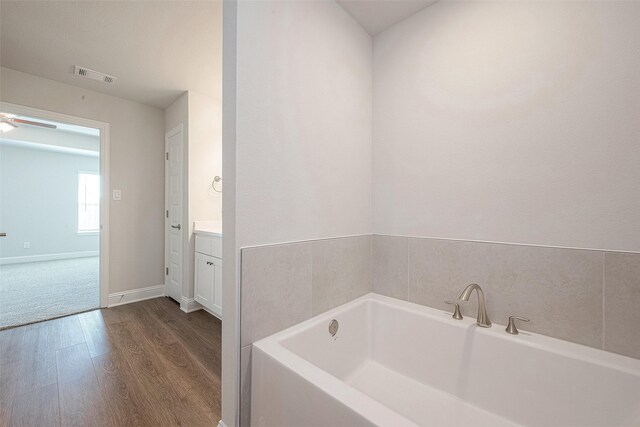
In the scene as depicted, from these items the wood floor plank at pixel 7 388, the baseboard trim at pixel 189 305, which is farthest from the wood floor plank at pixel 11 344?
the baseboard trim at pixel 189 305

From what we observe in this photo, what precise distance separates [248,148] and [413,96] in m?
1.15

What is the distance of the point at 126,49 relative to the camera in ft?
7.33

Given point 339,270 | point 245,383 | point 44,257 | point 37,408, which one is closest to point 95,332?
point 37,408

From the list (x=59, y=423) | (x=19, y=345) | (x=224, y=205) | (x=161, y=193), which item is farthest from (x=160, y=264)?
(x=224, y=205)

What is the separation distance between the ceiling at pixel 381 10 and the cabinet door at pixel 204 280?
92.6 inches

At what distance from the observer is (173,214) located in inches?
130

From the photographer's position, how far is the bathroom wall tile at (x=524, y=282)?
45.6 inches

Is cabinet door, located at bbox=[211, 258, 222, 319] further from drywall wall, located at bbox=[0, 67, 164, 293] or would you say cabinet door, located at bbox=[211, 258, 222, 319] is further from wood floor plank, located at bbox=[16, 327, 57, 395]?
drywall wall, located at bbox=[0, 67, 164, 293]

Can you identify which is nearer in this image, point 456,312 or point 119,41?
point 456,312

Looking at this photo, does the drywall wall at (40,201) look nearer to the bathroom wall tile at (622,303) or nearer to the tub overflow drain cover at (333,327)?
the tub overflow drain cover at (333,327)

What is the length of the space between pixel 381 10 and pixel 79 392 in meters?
3.00

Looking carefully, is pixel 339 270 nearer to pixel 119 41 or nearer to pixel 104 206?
pixel 119 41

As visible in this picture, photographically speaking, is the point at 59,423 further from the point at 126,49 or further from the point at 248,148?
the point at 126,49

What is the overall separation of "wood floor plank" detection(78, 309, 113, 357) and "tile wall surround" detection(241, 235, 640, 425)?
5.53 ft
